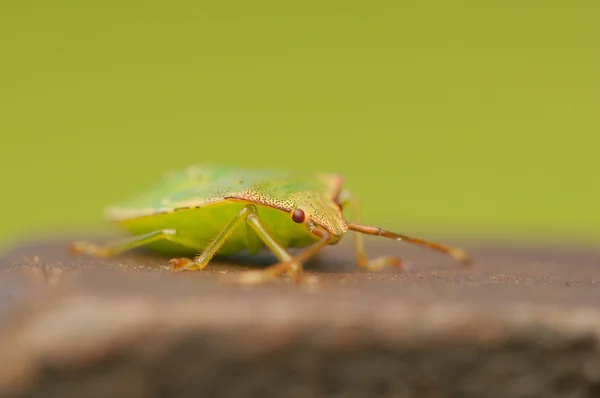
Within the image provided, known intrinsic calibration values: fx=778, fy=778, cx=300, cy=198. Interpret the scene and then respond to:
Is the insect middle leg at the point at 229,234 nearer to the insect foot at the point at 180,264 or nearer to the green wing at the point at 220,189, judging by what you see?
the insect foot at the point at 180,264

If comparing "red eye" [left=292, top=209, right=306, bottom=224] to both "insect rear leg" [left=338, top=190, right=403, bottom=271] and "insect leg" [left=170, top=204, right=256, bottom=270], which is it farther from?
"insect rear leg" [left=338, top=190, right=403, bottom=271]

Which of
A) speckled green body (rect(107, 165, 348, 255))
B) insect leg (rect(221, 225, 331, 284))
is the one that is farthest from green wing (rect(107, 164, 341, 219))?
insect leg (rect(221, 225, 331, 284))

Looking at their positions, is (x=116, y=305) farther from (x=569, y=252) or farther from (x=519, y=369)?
(x=569, y=252)

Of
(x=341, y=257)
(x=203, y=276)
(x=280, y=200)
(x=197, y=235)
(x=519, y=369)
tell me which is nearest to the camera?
(x=519, y=369)

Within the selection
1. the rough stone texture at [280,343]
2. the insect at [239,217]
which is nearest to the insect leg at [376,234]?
the insect at [239,217]

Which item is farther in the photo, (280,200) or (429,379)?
(280,200)

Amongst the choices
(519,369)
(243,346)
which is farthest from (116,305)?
(519,369)
